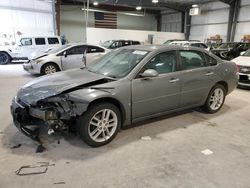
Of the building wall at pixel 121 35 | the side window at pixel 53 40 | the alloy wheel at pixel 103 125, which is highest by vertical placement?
the building wall at pixel 121 35

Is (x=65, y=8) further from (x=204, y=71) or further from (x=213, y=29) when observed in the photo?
(x=204, y=71)

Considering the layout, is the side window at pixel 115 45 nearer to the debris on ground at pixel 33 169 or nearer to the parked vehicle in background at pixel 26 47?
the parked vehicle in background at pixel 26 47

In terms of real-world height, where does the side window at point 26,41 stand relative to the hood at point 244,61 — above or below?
above

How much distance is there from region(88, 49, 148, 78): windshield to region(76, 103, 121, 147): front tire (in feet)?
1.93

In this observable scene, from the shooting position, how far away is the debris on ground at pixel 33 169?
2.50 metres

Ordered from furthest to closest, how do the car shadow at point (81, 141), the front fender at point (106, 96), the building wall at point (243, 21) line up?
the building wall at point (243, 21) → the car shadow at point (81, 141) → the front fender at point (106, 96)

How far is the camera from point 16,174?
97.5 inches

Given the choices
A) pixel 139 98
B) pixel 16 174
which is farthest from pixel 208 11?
pixel 16 174

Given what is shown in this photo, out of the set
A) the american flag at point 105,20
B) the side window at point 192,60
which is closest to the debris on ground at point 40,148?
the side window at point 192,60

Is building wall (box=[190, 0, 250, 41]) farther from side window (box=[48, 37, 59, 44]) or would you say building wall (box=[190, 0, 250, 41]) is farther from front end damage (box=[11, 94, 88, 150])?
front end damage (box=[11, 94, 88, 150])

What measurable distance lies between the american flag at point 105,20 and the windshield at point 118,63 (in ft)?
55.5

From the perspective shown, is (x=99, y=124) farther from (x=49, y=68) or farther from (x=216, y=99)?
(x=49, y=68)

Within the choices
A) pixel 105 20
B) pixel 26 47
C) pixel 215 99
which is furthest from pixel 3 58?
pixel 215 99

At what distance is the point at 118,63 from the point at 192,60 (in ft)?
4.74
